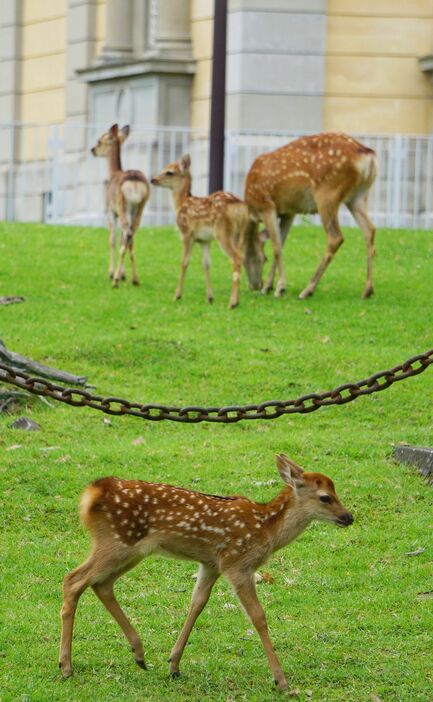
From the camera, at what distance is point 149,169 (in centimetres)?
2553

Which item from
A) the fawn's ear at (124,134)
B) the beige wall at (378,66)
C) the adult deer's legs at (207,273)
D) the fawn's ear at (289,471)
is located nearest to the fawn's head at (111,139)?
the fawn's ear at (124,134)

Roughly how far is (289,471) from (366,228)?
9688mm

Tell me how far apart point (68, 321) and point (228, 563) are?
827 cm

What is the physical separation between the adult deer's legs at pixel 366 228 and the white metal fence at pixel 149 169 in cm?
758

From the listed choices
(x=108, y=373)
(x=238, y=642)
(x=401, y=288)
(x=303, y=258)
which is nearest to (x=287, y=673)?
(x=238, y=642)

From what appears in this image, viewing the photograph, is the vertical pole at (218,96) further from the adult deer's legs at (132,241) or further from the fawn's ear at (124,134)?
the adult deer's legs at (132,241)

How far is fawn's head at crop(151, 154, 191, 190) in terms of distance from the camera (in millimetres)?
16391

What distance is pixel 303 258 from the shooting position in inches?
732

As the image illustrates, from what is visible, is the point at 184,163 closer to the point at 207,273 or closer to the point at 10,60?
Result: the point at 207,273

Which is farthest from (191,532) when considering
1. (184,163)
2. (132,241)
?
(132,241)

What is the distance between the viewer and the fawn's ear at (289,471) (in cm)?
668

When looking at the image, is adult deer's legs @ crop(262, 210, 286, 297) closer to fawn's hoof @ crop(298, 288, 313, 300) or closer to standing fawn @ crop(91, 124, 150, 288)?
fawn's hoof @ crop(298, 288, 313, 300)

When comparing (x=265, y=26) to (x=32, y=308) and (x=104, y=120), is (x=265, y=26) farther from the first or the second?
(x=32, y=308)

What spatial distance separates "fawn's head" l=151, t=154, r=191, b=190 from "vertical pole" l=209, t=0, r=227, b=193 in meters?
2.45
